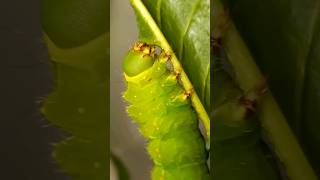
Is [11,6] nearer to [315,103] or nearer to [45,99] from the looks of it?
[45,99]

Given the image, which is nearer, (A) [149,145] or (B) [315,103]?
(B) [315,103]

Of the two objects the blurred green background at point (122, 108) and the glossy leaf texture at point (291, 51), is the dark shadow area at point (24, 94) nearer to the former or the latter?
the blurred green background at point (122, 108)

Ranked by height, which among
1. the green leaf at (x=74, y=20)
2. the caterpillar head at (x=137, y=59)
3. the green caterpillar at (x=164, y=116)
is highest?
the green leaf at (x=74, y=20)

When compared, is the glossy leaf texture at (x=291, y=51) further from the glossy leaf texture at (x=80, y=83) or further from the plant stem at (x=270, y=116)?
the glossy leaf texture at (x=80, y=83)

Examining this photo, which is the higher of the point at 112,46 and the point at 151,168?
the point at 112,46

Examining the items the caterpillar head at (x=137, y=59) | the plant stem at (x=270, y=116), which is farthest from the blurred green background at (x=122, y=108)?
the plant stem at (x=270, y=116)

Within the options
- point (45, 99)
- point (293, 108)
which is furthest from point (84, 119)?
point (293, 108)

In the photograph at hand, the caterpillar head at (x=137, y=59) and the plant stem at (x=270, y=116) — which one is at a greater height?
the caterpillar head at (x=137, y=59)
